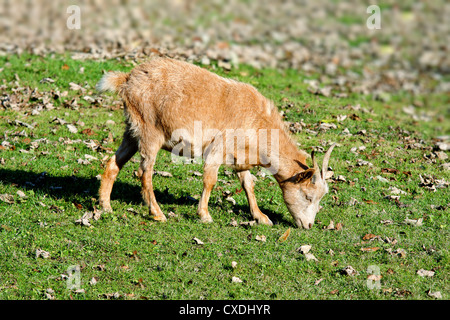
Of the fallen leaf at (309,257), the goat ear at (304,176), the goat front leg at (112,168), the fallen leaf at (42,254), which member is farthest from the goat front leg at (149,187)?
the fallen leaf at (309,257)

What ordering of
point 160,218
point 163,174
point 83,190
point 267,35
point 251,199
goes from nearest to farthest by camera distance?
point 160,218 → point 251,199 → point 83,190 → point 163,174 → point 267,35

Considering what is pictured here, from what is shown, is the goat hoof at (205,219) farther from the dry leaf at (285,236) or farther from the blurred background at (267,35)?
the blurred background at (267,35)

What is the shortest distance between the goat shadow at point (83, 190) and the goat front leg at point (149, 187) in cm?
49

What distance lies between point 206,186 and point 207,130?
38.3 inches

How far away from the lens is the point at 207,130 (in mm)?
9172

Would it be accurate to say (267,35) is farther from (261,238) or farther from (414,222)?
(261,238)

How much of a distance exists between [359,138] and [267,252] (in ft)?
18.8

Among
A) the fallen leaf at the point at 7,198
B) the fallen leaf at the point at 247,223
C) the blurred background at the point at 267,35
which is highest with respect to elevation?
the blurred background at the point at 267,35

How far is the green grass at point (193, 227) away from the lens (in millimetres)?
7395

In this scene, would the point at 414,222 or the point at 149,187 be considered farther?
the point at 414,222

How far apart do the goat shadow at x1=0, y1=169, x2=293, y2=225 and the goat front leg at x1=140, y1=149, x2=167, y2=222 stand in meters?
0.49

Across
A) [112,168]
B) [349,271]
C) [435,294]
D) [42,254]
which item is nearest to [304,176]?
[349,271]

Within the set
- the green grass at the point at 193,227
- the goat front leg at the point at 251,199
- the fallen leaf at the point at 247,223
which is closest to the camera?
the green grass at the point at 193,227

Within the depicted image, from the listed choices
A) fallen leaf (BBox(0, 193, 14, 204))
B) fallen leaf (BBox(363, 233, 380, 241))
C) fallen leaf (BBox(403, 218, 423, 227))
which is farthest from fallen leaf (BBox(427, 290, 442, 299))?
fallen leaf (BBox(0, 193, 14, 204))
